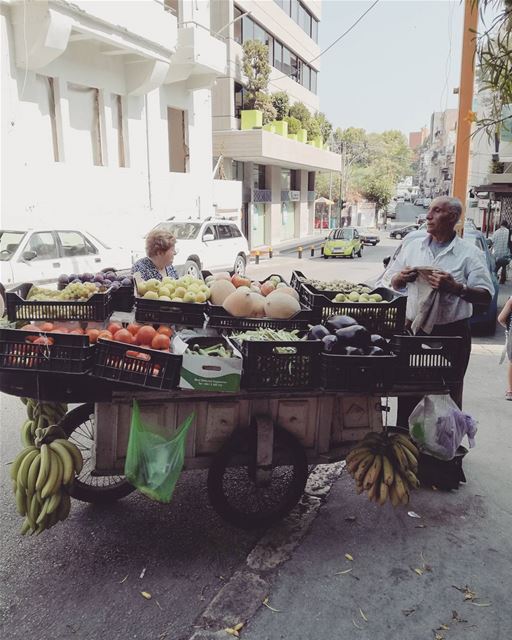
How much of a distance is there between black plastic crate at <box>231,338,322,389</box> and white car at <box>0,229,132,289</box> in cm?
756

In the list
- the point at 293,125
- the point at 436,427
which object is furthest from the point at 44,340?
the point at 293,125

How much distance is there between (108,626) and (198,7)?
69.1 ft

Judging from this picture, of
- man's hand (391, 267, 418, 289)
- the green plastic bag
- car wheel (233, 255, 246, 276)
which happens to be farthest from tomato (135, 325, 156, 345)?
car wheel (233, 255, 246, 276)

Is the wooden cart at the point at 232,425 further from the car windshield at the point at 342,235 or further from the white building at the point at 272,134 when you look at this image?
the car windshield at the point at 342,235

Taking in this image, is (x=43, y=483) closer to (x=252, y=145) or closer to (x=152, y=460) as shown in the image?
(x=152, y=460)

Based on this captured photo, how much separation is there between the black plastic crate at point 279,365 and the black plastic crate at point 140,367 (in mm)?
404

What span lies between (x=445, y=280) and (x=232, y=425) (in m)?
1.80

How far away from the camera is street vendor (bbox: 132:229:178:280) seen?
5.19 meters

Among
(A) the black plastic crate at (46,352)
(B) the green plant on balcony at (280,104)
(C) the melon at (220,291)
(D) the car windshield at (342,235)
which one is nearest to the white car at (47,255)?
(C) the melon at (220,291)

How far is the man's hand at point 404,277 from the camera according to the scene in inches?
162

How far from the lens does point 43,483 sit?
315cm

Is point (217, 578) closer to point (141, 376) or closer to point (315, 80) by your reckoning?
point (141, 376)

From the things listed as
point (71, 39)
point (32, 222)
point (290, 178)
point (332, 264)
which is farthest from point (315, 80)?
point (32, 222)

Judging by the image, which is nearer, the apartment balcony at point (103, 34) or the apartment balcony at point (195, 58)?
the apartment balcony at point (103, 34)
